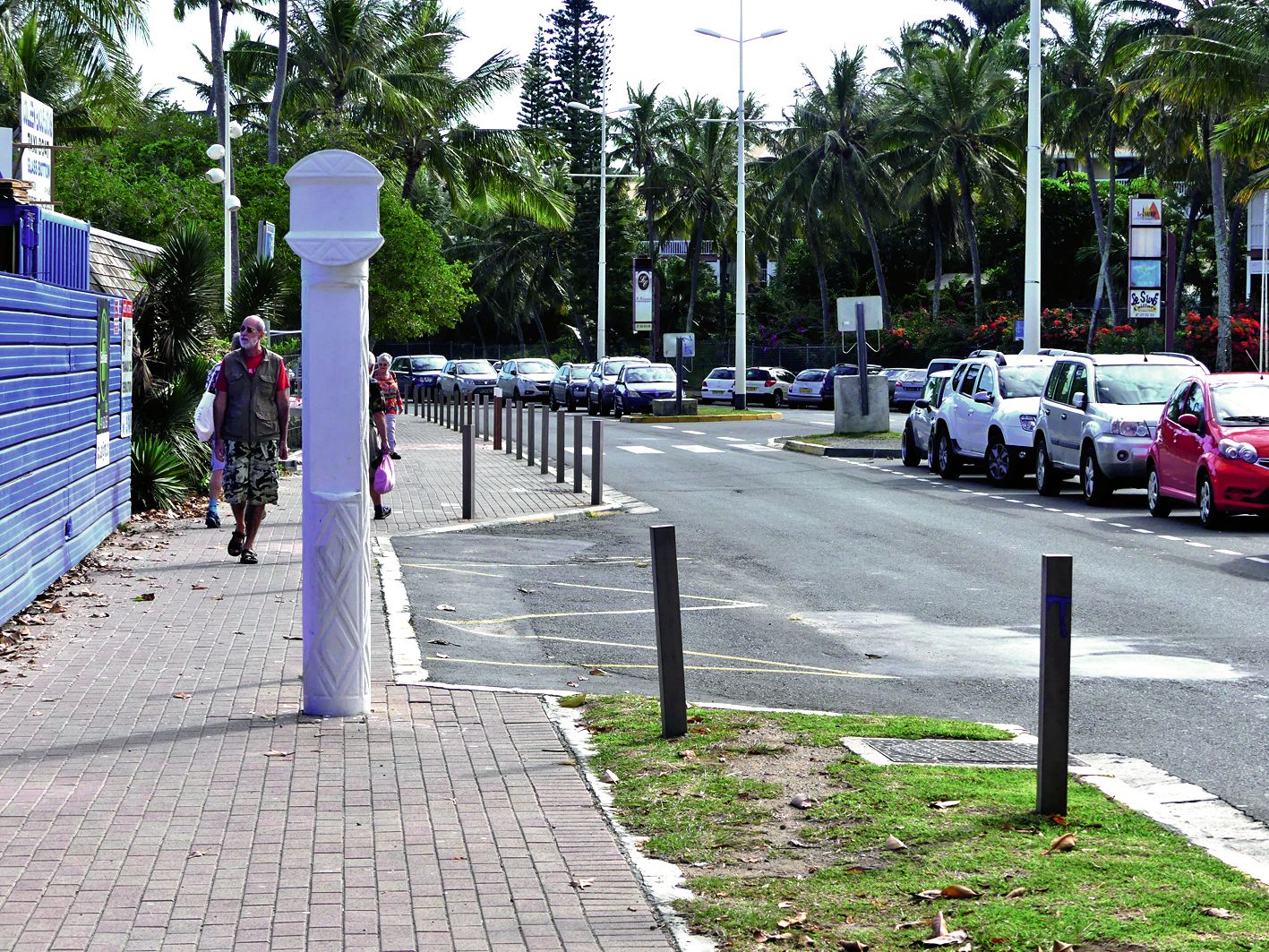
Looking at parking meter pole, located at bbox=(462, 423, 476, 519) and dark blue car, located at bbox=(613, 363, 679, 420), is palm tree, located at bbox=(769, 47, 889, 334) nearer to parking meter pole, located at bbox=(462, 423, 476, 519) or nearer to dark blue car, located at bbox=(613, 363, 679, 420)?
dark blue car, located at bbox=(613, 363, 679, 420)

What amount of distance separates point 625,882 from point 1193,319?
4946 centimetres

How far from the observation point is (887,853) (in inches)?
227

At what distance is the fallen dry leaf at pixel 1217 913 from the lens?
16.3 ft

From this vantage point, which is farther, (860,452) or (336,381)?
(860,452)

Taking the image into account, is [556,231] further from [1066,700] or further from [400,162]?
[1066,700]

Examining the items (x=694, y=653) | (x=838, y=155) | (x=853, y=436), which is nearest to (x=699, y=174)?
(x=838, y=155)

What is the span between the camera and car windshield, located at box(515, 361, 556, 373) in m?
60.4

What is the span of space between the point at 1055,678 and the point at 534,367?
181 ft

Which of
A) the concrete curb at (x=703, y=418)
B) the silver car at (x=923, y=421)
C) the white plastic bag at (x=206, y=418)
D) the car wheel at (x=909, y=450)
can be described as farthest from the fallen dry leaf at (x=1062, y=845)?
the concrete curb at (x=703, y=418)

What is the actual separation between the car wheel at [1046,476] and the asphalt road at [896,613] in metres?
1.14

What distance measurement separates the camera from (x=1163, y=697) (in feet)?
29.0

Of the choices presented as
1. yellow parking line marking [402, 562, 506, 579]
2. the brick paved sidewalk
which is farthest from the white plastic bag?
the brick paved sidewalk

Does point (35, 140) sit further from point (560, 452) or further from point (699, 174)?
point (699, 174)

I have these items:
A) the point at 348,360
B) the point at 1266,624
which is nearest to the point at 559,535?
the point at 1266,624
